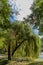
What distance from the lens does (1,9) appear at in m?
11.1

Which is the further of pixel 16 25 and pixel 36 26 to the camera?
pixel 16 25

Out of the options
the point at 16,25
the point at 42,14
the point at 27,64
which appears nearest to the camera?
the point at 42,14

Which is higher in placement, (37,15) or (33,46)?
(37,15)

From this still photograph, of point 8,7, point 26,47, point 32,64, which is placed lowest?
point 32,64

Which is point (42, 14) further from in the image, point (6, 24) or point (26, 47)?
point (26, 47)

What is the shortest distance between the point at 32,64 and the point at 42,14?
29.4 feet

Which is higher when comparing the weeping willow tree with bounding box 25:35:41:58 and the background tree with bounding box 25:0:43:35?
the background tree with bounding box 25:0:43:35

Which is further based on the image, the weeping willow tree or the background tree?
the weeping willow tree

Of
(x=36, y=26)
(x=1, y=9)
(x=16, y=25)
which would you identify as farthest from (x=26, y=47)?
(x=1, y=9)

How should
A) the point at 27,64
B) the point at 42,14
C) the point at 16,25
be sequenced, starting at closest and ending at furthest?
the point at 42,14 → the point at 27,64 → the point at 16,25

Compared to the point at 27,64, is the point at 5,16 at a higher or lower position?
higher

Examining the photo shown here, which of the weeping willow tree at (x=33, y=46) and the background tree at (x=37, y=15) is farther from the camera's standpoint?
the weeping willow tree at (x=33, y=46)

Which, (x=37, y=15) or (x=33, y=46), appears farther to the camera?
(x=33, y=46)

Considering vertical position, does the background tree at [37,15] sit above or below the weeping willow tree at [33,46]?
above
